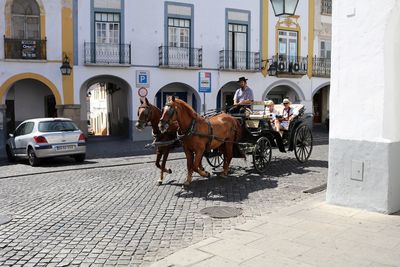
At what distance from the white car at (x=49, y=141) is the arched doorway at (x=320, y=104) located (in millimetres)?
20166

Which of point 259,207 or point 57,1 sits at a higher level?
point 57,1

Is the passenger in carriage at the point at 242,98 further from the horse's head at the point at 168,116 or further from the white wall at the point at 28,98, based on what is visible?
the white wall at the point at 28,98

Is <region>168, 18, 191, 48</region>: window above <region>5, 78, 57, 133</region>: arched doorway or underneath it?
above

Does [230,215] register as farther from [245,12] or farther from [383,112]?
[245,12]

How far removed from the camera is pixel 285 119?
38.2 feet

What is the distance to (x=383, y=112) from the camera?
252 inches

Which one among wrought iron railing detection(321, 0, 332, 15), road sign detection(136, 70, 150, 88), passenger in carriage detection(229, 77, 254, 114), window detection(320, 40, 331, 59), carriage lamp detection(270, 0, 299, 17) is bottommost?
passenger in carriage detection(229, 77, 254, 114)

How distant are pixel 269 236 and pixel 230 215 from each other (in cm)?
138

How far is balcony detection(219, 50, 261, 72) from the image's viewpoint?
77.9 feet

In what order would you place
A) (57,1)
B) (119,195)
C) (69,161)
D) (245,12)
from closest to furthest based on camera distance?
(119,195) → (69,161) → (57,1) → (245,12)

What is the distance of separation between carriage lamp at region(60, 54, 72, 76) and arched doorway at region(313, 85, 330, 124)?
17.5 m

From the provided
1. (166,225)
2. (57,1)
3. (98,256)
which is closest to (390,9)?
(166,225)

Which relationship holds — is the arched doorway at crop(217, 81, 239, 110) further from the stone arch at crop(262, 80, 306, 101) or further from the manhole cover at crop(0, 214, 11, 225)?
the manhole cover at crop(0, 214, 11, 225)

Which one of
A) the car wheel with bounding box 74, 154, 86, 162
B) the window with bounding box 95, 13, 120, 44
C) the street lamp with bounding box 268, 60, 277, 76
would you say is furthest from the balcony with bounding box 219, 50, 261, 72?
the car wheel with bounding box 74, 154, 86, 162
